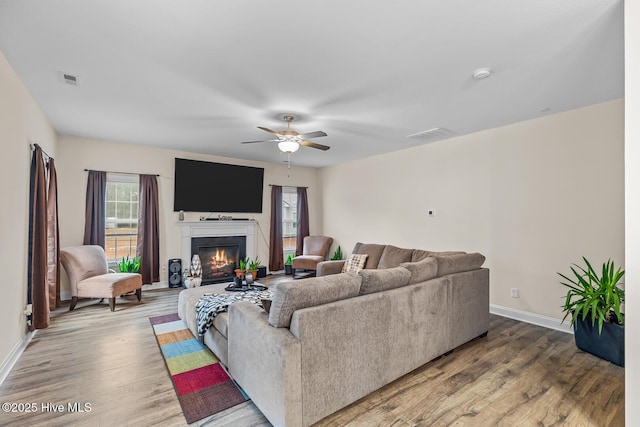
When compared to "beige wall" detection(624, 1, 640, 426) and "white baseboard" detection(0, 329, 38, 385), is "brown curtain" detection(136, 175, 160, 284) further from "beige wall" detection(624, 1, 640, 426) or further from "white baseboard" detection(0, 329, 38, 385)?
"beige wall" detection(624, 1, 640, 426)

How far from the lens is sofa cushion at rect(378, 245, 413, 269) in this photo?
4.57 metres

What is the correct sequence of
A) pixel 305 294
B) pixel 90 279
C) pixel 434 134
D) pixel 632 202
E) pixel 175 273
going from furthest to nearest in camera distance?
pixel 175 273 < pixel 434 134 < pixel 90 279 < pixel 305 294 < pixel 632 202

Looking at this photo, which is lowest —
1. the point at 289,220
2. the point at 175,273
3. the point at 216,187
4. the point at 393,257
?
the point at 175,273

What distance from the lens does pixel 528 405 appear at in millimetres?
2205

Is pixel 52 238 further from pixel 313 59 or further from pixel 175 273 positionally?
pixel 313 59

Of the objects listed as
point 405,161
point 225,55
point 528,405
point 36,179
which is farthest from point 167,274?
point 528,405

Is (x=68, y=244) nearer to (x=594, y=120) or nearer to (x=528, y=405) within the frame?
(x=528, y=405)

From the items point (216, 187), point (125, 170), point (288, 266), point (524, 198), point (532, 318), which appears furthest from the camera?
point (288, 266)

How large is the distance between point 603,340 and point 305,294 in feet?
9.86

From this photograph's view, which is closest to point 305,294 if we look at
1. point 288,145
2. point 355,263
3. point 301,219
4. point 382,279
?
point 382,279

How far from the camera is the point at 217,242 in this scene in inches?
249

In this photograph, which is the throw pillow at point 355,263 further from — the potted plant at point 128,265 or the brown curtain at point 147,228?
the potted plant at point 128,265

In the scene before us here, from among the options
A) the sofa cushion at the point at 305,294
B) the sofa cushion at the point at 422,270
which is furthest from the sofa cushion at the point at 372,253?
the sofa cushion at the point at 305,294

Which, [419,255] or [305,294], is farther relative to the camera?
[419,255]
